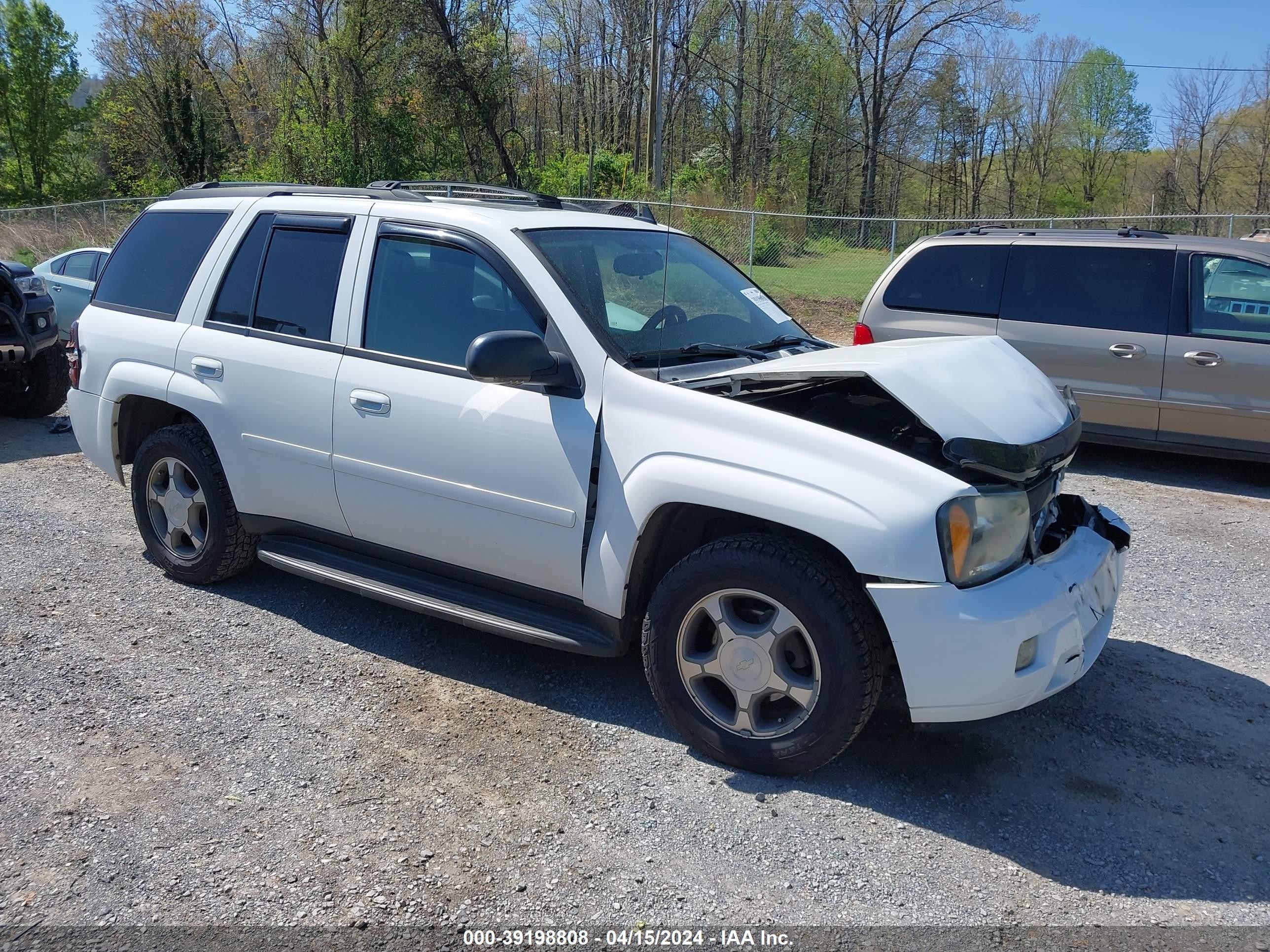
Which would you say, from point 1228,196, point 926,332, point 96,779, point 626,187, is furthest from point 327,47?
point 1228,196

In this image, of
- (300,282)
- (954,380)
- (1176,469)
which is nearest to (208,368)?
(300,282)

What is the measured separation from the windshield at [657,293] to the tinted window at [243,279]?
1528 mm

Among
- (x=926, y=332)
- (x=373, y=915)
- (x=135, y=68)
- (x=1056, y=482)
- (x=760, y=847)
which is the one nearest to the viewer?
(x=373, y=915)

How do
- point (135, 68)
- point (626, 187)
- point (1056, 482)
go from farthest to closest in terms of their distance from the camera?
1. point (135, 68)
2. point (626, 187)
3. point (1056, 482)

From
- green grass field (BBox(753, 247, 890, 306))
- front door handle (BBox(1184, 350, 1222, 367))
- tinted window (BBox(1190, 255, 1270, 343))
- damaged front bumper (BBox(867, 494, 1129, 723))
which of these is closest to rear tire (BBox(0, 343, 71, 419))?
damaged front bumper (BBox(867, 494, 1129, 723))

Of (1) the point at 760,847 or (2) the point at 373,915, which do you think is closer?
(2) the point at 373,915

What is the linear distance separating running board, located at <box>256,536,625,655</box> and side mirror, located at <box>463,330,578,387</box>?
92 centimetres

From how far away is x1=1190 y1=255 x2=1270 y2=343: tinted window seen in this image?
7500mm

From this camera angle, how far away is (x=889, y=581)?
313 centimetres

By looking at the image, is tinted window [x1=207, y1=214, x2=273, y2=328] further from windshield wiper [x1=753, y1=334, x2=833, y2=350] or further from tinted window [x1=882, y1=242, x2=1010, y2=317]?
tinted window [x1=882, y1=242, x2=1010, y2=317]

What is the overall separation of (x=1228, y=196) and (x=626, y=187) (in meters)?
30.6

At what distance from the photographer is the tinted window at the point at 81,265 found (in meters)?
12.7

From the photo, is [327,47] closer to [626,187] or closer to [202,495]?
[626,187]

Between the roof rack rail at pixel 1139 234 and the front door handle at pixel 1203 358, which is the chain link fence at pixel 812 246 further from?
the front door handle at pixel 1203 358
